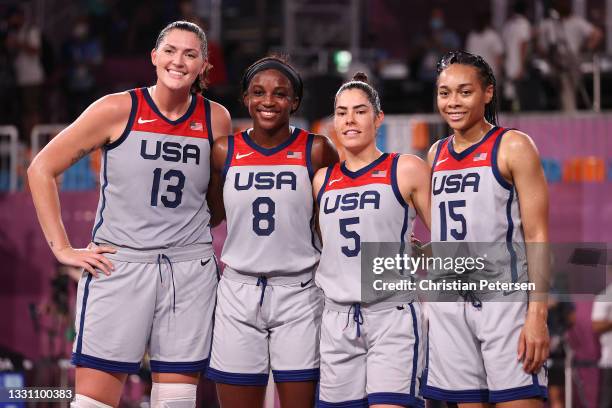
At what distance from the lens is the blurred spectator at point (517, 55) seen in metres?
9.81

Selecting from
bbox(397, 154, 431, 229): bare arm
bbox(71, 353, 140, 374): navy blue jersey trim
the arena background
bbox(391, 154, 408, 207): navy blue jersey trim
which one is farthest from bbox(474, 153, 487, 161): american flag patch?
the arena background

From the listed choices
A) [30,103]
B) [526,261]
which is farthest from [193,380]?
[30,103]

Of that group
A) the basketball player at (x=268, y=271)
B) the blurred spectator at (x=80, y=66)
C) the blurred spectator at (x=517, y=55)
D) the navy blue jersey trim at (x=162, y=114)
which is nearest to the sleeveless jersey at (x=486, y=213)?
the basketball player at (x=268, y=271)

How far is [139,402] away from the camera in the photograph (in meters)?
8.42

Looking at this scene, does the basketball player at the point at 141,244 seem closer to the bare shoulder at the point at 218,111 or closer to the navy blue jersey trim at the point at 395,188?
the bare shoulder at the point at 218,111

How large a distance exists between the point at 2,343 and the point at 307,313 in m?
5.94

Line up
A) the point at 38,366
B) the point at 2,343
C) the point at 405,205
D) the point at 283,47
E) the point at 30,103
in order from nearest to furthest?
the point at 405,205 → the point at 38,366 → the point at 2,343 → the point at 30,103 → the point at 283,47

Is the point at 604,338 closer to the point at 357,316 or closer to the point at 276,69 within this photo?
the point at 357,316

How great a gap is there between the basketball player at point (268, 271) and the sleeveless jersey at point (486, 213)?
69cm

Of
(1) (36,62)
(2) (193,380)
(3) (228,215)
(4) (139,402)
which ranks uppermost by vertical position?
(1) (36,62)

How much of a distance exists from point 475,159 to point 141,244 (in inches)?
58.7

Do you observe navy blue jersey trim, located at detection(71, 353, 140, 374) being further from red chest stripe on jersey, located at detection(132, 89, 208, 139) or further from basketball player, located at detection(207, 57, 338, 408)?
red chest stripe on jersey, located at detection(132, 89, 208, 139)

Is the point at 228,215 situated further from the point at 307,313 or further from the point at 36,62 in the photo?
the point at 36,62

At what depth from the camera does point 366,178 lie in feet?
14.6
